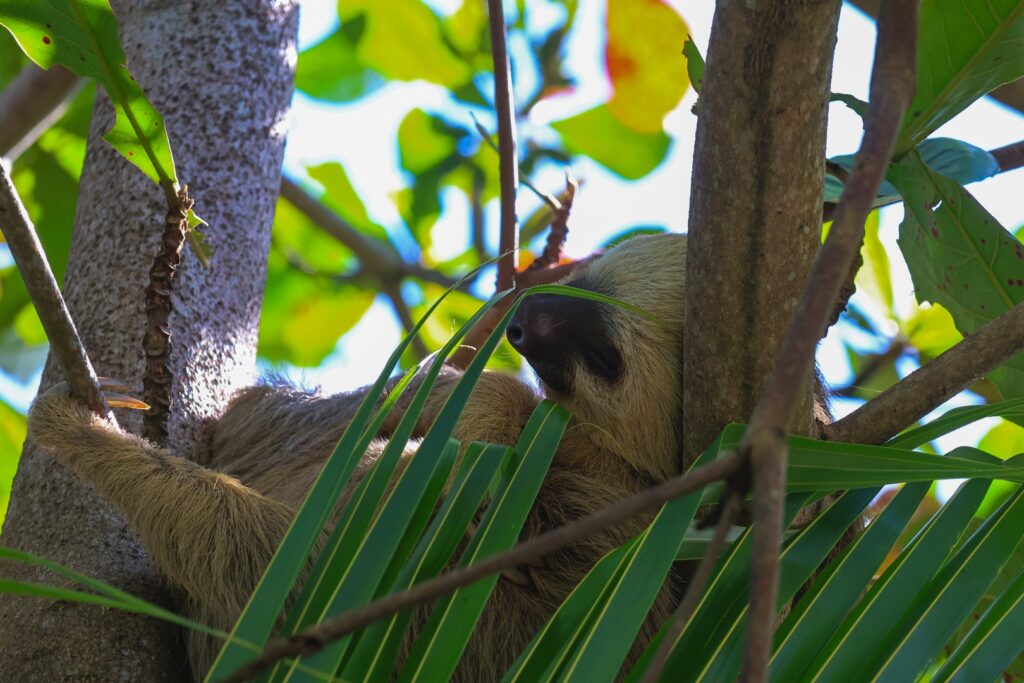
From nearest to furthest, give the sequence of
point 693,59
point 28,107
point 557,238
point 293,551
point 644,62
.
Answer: point 293,551
point 693,59
point 557,238
point 28,107
point 644,62

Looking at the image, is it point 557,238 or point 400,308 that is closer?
point 557,238

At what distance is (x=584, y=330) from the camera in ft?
9.38

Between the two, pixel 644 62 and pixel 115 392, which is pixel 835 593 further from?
pixel 644 62

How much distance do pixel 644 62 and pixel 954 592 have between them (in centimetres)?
362

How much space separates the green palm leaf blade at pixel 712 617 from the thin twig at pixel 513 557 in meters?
0.77

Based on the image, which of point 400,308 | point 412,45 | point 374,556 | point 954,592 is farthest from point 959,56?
point 412,45

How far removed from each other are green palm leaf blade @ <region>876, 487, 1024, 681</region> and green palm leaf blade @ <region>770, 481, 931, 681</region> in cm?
10

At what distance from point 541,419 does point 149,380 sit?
1072mm

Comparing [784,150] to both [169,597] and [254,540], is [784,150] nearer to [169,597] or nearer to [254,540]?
[254,540]

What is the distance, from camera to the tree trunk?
7.73 feet

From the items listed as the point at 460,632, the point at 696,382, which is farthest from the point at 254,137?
the point at 460,632

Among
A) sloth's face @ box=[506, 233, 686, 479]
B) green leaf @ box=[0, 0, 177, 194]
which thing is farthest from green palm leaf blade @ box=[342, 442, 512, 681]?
green leaf @ box=[0, 0, 177, 194]

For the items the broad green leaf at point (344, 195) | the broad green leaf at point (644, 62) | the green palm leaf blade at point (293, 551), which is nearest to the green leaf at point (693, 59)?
the green palm leaf blade at point (293, 551)

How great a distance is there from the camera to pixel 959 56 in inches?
94.7
